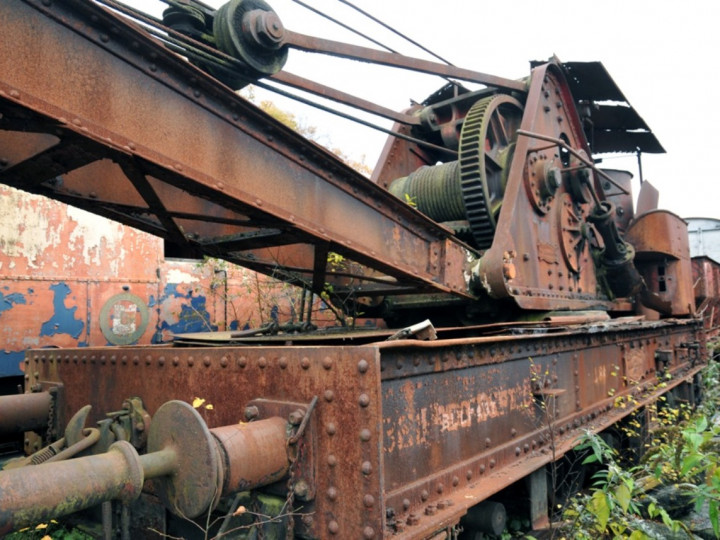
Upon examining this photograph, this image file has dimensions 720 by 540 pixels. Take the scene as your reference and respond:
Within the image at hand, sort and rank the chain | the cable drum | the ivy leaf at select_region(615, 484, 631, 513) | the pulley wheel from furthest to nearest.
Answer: the cable drum
the chain
the pulley wheel
the ivy leaf at select_region(615, 484, 631, 513)

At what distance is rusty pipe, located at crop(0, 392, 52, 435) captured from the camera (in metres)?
3.35

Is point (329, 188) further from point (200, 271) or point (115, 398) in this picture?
point (200, 271)

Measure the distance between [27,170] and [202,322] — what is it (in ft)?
17.3

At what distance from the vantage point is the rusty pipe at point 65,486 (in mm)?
1704

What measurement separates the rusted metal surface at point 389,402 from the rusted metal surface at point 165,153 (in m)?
0.91

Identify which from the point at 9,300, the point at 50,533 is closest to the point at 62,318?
the point at 9,300

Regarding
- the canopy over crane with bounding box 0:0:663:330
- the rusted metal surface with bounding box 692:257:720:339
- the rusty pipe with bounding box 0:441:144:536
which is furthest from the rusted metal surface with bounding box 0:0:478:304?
the rusted metal surface with bounding box 692:257:720:339

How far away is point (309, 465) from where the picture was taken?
2357 millimetres

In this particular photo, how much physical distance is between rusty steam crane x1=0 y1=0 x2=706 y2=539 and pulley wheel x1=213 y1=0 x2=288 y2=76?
0.04 ft

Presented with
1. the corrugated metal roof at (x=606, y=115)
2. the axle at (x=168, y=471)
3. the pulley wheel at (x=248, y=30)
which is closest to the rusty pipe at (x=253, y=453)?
the axle at (x=168, y=471)

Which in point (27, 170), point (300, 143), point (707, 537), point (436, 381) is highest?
point (300, 143)

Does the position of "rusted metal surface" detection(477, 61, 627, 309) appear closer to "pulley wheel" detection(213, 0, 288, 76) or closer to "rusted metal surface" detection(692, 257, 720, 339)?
"pulley wheel" detection(213, 0, 288, 76)


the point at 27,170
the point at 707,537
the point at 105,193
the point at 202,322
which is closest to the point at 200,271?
the point at 202,322

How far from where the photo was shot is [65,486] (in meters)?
1.82
